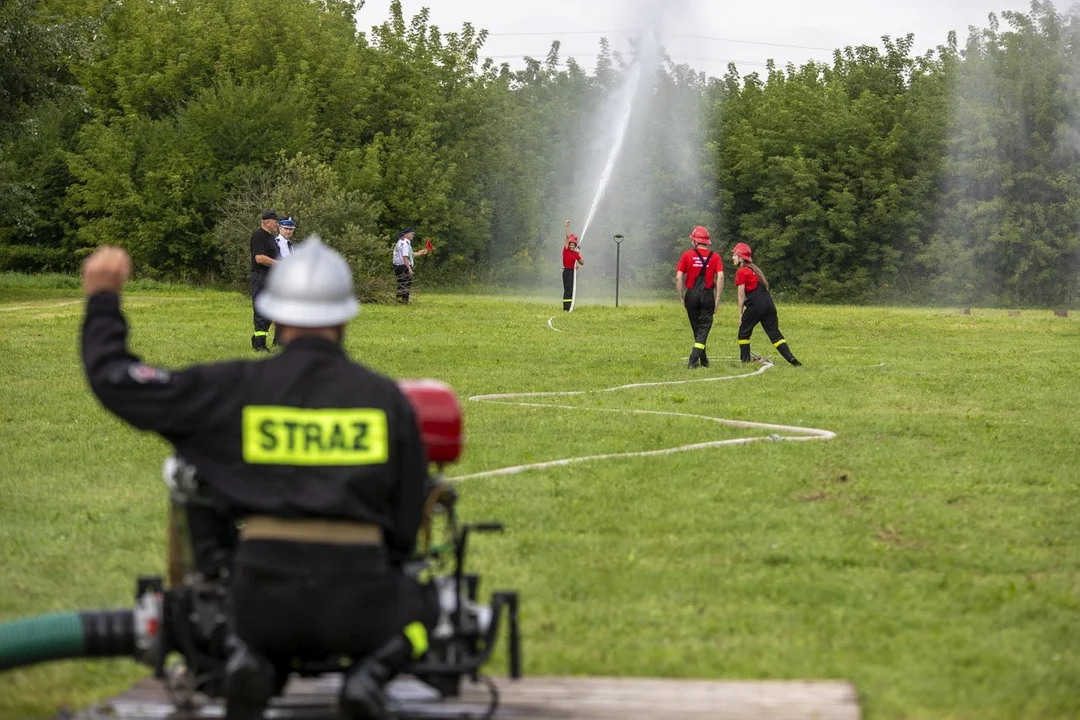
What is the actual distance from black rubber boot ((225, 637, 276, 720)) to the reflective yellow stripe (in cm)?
50

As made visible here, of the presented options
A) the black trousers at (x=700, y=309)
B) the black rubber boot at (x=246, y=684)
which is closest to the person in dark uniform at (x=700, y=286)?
the black trousers at (x=700, y=309)

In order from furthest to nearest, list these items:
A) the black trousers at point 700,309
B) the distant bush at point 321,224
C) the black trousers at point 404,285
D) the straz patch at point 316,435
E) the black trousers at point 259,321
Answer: the distant bush at point 321,224 → the black trousers at point 404,285 → the black trousers at point 259,321 → the black trousers at point 700,309 → the straz patch at point 316,435

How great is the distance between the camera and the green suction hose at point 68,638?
193 inches

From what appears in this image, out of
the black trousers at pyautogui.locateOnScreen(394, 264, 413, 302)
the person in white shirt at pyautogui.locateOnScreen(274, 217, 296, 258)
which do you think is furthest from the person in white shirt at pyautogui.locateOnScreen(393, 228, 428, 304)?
the person in white shirt at pyautogui.locateOnScreen(274, 217, 296, 258)

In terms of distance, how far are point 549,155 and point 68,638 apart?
6174cm

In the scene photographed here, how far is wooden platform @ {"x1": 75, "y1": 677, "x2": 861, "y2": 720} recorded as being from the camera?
484 centimetres

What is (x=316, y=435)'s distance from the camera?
4.27 metres

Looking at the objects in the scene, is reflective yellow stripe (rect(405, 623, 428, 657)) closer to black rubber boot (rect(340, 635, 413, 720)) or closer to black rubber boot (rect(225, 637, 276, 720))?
black rubber boot (rect(340, 635, 413, 720))

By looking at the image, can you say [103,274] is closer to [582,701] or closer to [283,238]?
[582,701]

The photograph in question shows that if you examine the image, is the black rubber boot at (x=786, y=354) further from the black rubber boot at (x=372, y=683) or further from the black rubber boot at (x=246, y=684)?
the black rubber boot at (x=246, y=684)

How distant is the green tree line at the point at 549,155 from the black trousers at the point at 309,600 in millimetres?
45020

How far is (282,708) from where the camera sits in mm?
4754

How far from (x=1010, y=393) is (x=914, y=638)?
11.5m

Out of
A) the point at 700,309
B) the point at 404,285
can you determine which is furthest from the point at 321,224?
the point at 700,309
